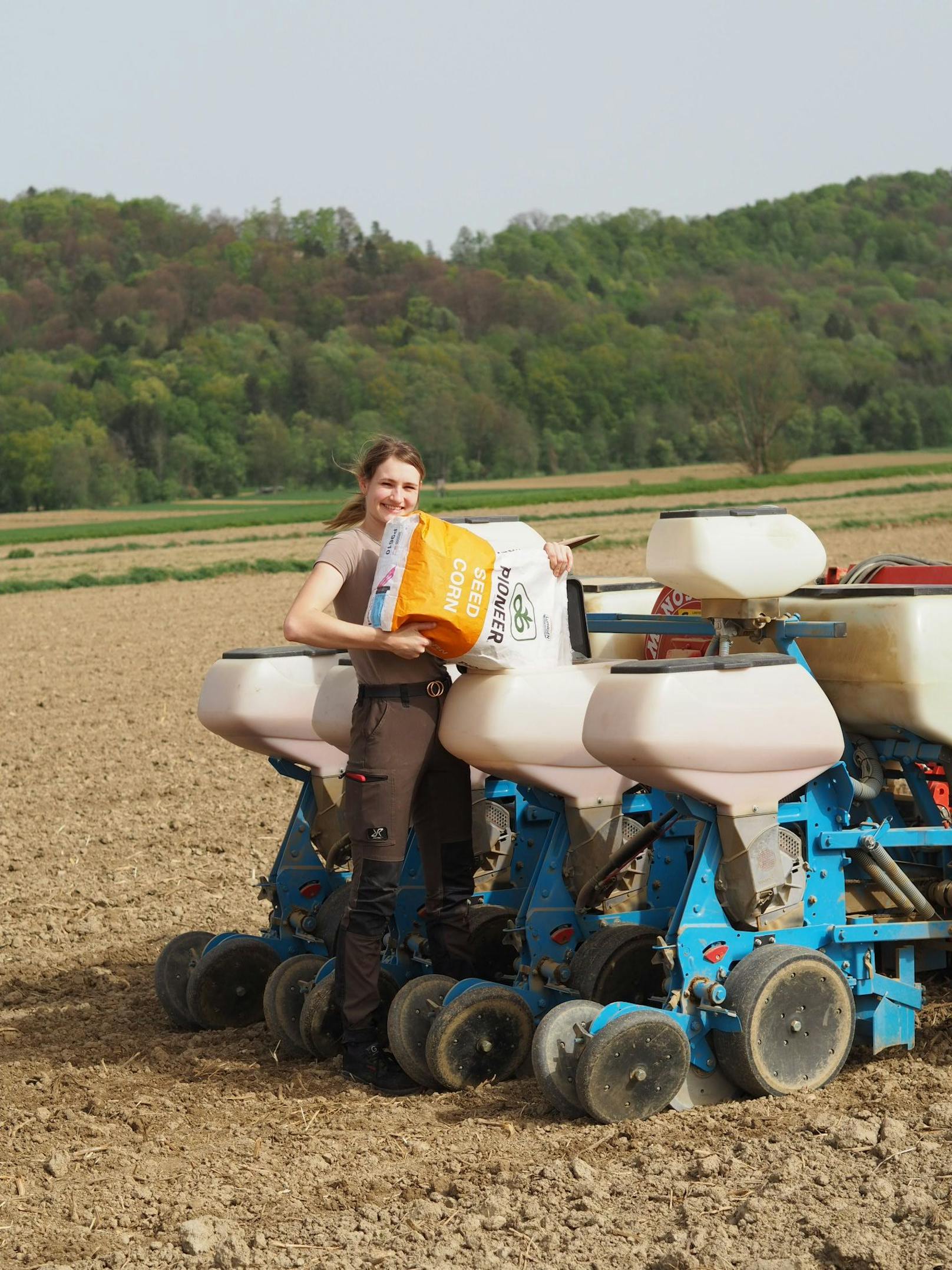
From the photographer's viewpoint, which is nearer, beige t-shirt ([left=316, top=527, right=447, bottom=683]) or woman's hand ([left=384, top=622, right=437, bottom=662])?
woman's hand ([left=384, top=622, right=437, bottom=662])

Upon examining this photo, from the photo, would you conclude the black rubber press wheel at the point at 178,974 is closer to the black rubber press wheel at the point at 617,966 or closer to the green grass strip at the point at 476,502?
the black rubber press wheel at the point at 617,966

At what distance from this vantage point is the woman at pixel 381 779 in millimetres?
4656

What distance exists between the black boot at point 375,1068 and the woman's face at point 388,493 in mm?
1508

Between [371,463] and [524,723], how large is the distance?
3.07ft

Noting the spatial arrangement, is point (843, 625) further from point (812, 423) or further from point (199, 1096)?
point (812, 423)

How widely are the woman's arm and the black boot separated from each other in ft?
3.80

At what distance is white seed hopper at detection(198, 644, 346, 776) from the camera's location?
17.9ft

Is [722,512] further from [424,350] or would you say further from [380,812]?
[424,350]

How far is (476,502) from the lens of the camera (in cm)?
5138

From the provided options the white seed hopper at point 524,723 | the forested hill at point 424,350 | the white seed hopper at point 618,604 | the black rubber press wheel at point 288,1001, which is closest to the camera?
the white seed hopper at point 524,723

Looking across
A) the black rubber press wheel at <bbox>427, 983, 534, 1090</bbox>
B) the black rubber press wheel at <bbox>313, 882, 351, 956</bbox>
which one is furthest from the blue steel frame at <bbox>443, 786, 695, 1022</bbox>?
the black rubber press wheel at <bbox>313, 882, 351, 956</bbox>

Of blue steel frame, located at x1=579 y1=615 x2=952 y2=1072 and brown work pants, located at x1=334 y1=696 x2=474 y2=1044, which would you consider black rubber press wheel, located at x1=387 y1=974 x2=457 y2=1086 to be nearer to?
brown work pants, located at x1=334 y1=696 x2=474 y2=1044

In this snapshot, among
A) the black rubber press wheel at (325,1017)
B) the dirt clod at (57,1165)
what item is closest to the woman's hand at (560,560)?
the black rubber press wheel at (325,1017)

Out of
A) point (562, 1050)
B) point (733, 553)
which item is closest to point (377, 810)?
point (562, 1050)
